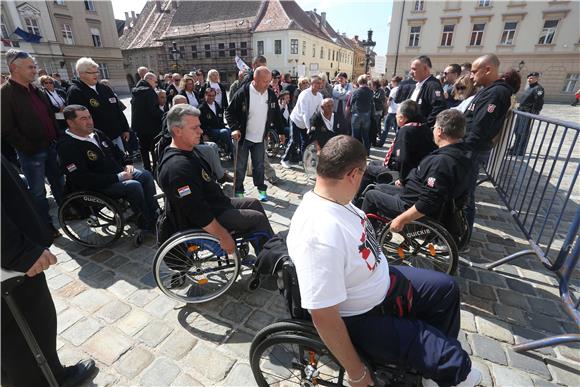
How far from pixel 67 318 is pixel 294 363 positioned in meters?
2.02

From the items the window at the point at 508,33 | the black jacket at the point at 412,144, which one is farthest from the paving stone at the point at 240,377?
the window at the point at 508,33

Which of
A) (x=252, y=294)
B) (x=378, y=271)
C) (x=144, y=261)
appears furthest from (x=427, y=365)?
(x=144, y=261)

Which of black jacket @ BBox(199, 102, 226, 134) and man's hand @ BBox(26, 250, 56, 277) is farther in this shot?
black jacket @ BBox(199, 102, 226, 134)

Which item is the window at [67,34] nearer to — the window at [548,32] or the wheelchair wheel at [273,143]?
the wheelchair wheel at [273,143]

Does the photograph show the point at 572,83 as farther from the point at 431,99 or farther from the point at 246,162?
the point at 246,162

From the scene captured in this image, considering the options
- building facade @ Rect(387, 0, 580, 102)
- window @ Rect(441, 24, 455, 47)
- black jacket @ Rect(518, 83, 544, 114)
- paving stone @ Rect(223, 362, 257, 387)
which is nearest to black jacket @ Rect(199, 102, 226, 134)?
paving stone @ Rect(223, 362, 257, 387)

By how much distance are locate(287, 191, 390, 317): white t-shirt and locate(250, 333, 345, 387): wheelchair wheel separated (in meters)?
0.29

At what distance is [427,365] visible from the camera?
131cm

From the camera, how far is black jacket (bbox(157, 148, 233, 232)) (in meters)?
2.37

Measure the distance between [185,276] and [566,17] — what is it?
36761mm

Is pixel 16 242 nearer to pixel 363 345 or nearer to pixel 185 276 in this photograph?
pixel 185 276

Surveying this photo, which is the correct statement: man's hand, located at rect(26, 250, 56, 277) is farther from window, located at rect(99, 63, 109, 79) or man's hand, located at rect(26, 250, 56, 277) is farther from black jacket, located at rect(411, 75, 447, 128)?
window, located at rect(99, 63, 109, 79)

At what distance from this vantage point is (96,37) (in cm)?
3234

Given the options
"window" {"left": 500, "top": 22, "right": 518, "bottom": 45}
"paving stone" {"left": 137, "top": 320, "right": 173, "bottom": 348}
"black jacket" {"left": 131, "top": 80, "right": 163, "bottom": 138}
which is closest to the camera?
"paving stone" {"left": 137, "top": 320, "right": 173, "bottom": 348}
